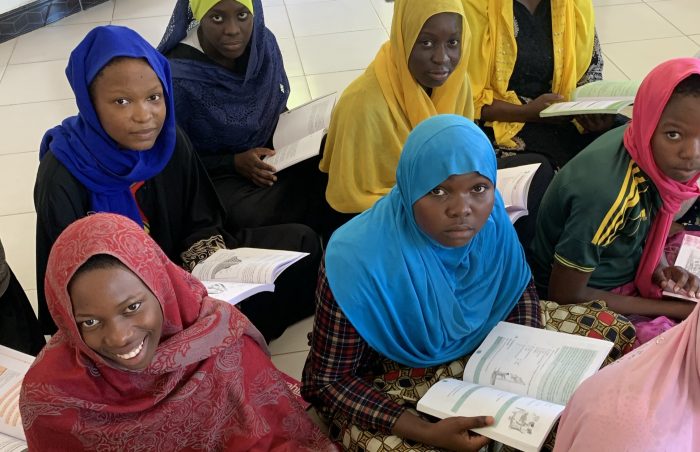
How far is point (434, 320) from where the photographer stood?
63.6 inches

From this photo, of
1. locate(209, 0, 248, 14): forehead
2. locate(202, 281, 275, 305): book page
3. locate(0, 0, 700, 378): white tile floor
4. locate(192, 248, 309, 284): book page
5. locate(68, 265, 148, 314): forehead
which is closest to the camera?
locate(68, 265, 148, 314): forehead

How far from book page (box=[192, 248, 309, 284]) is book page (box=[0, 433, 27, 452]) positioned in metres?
0.58

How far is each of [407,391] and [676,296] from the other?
0.79m

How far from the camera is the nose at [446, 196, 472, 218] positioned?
1469 millimetres

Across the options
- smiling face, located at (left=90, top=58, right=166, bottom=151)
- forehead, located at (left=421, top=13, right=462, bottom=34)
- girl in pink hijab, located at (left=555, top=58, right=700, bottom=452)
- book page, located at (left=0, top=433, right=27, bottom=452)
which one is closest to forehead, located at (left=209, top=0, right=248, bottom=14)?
smiling face, located at (left=90, top=58, right=166, bottom=151)

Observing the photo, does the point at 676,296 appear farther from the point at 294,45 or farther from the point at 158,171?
the point at 294,45

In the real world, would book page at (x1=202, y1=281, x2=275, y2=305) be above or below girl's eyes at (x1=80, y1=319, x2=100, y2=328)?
below

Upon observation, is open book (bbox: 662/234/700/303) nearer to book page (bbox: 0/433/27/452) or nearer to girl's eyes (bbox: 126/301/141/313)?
girl's eyes (bbox: 126/301/141/313)

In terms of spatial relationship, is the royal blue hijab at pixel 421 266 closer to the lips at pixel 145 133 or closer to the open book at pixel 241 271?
the open book at pixel 241 271

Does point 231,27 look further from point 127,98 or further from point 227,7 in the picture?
point 127,98

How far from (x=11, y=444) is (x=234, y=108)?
1327 millimetres

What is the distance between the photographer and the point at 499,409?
142cm

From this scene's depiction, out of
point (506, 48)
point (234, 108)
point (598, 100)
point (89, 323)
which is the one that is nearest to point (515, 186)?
point (598, 100)

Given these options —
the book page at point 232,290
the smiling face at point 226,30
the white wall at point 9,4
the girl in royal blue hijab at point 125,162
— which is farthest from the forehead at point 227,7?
the white wall at point 9,4
